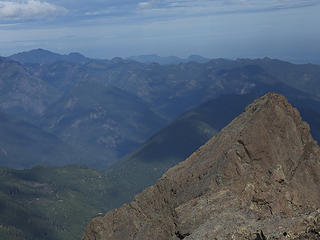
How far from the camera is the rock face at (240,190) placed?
5006 centimetres

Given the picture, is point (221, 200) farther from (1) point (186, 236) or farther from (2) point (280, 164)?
(2) point (280, 164)

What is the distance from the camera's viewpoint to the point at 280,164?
3282 inches

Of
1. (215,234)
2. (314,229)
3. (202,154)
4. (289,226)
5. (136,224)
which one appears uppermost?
(314,229)

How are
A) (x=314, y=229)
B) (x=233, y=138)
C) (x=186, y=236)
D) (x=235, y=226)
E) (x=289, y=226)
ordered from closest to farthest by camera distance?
(x=314, y=229) → (x=289, y=226) → (x=235, y=226) → (x=186, y=236) → (x=233, y=138)

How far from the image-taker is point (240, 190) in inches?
2539

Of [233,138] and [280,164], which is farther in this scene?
[233,138]

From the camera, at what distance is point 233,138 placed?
8975 cm

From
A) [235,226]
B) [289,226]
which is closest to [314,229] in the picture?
[289,226]

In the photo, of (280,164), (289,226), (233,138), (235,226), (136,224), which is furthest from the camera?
(233,138)

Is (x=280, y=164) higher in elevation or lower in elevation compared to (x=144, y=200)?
higher

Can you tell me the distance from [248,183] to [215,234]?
758 inches

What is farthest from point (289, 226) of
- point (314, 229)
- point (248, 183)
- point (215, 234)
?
point (248, 183)

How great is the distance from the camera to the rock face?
5006 cm

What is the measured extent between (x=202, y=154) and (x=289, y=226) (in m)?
54.3
